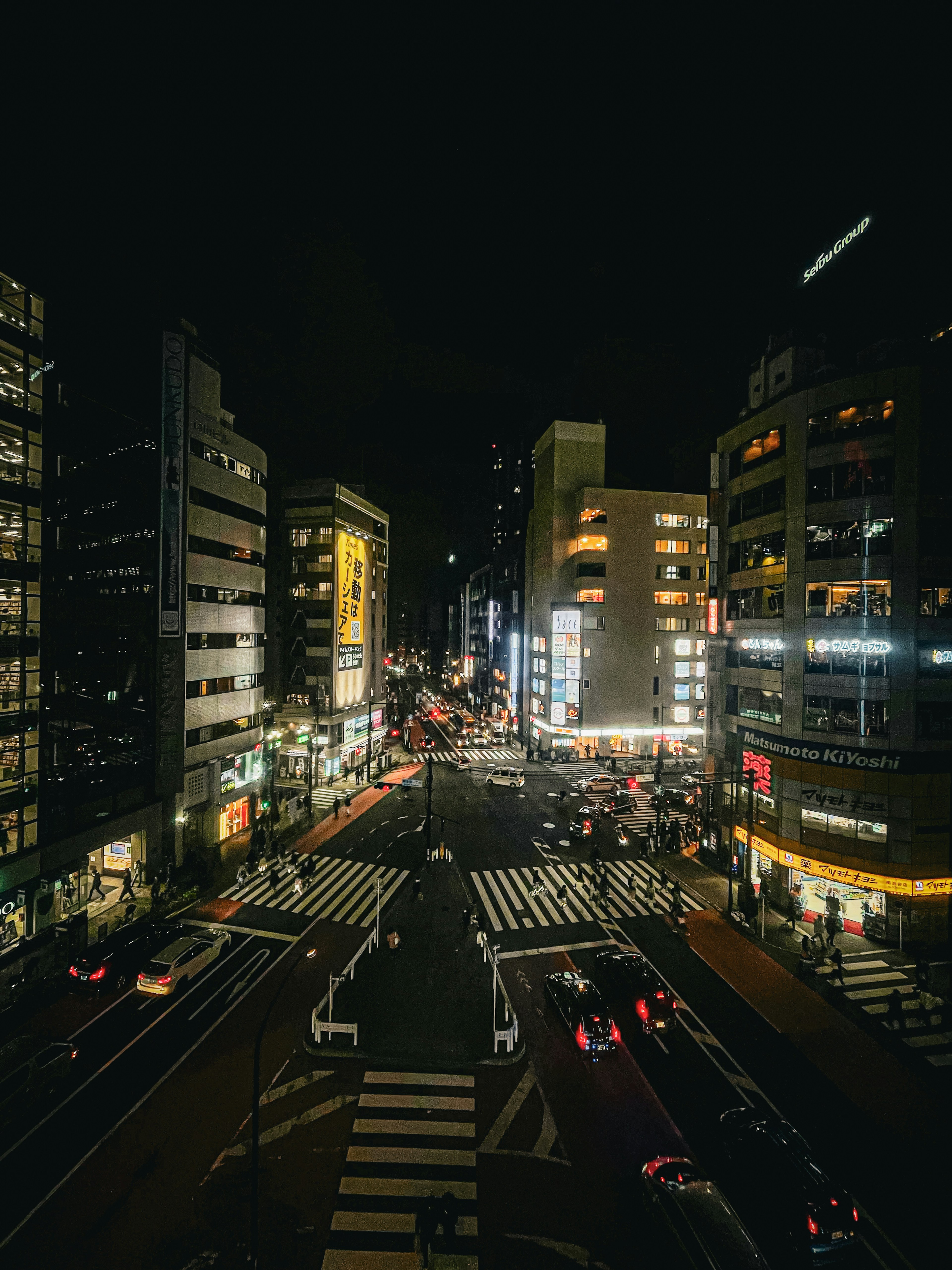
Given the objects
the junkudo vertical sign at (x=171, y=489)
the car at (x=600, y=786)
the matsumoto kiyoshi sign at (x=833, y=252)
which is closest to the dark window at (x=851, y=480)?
the matsumoto kiyoshi sign at (x=833, y=252)

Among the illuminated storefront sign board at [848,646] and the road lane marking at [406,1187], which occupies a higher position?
the illuminated storefront sign board at [848,646]

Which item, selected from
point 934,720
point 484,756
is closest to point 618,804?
point 484,756

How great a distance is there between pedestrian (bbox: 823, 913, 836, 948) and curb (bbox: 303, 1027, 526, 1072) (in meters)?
15.4

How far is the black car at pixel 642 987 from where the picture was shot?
60.1 ft

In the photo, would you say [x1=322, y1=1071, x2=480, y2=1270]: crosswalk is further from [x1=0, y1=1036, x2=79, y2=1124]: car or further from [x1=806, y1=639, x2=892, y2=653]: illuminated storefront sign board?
[x1=806, y1=639, x2=892, y2=653]: illuminated storefront sign board

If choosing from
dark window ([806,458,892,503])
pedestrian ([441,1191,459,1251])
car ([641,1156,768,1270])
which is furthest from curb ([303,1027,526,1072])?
dark window ([806,458,892,503])

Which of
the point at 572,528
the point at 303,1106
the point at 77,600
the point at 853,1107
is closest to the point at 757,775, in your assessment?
the point at 853,1107

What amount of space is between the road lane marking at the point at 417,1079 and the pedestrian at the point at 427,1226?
14.3 ft

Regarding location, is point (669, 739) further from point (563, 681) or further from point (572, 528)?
point (572, 528)

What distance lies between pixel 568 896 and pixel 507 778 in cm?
2237

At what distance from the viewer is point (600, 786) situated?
159ft

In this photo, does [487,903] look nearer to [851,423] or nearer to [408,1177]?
[408,1177]

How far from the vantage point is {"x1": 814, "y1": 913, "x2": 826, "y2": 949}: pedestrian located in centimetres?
2331

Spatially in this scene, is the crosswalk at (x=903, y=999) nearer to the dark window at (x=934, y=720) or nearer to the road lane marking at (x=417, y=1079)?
the dark window at (x=934, y=720)
